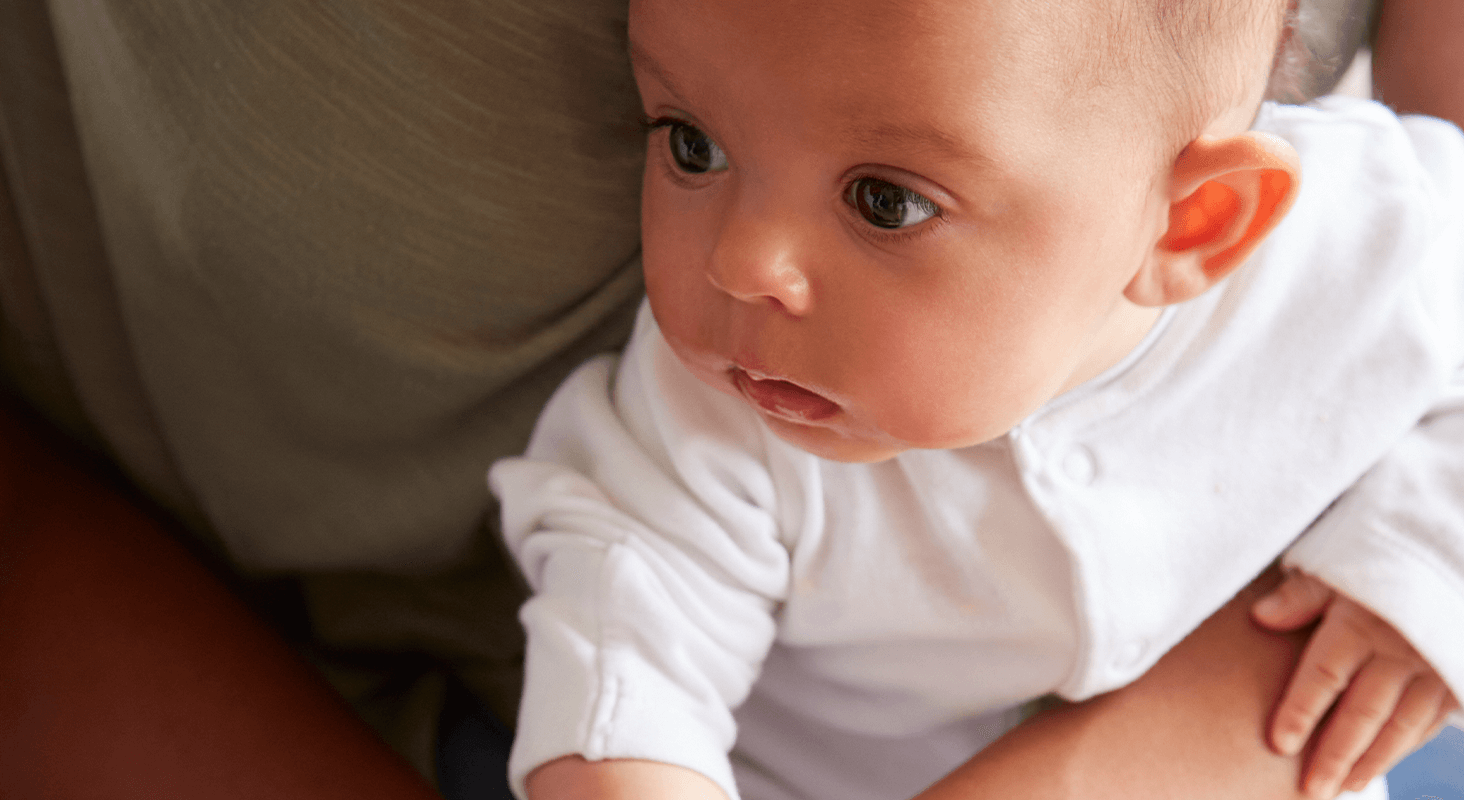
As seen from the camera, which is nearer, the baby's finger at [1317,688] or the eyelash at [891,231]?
the eyelash at [891,231]

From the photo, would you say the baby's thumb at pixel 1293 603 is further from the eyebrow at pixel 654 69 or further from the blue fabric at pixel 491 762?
the eyebrow at pixel 654 69

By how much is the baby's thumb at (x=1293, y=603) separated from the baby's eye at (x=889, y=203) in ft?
1.46

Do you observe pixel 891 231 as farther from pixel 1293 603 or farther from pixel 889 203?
pixel 1293 603

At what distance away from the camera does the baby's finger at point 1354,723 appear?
2.38 ft

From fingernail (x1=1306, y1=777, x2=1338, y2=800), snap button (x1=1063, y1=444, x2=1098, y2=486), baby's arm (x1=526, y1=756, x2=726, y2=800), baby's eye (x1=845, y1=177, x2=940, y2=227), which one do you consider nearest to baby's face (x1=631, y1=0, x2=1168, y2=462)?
baby's eye (x1=845, y1=177, x2=940, y2=227)

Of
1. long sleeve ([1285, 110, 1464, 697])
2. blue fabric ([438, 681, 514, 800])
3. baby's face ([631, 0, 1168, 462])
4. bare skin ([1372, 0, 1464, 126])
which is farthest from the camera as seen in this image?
blue fabric ([438, 681, 514, 800])

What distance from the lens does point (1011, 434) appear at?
729 mm

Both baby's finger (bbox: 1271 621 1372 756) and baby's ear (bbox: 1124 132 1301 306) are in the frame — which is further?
baby's finger (bbox: 1271 621 1372 756)

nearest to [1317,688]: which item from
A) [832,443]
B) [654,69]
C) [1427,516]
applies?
[1427,516]

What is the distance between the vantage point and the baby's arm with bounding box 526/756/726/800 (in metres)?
0.66

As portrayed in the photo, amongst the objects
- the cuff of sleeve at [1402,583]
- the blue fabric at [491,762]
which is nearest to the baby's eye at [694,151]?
the cuff of sleeve at [1402,583]

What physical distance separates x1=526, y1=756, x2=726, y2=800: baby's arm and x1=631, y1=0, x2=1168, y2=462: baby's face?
0.77 ft

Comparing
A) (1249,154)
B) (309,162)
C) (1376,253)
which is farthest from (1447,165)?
(309,162)

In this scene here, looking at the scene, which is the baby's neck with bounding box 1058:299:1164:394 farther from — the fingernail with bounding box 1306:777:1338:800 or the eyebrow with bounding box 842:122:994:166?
the fingernail with bounding box 1306:777:1338:800
